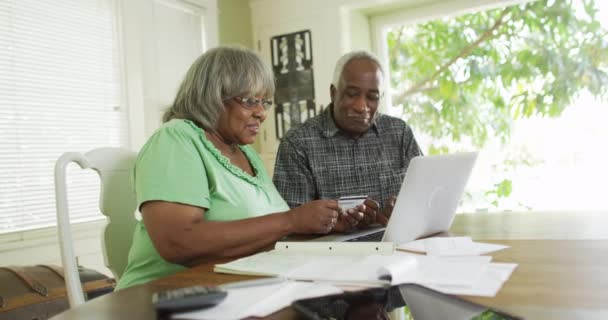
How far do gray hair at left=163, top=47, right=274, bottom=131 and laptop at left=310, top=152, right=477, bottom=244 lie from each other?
0.43 metres

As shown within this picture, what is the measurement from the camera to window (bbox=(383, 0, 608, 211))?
3.04 metres

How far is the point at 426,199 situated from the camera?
3.65 feet

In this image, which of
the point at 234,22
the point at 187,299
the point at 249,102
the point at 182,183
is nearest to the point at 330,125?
the point at 249,102

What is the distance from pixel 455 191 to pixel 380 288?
0.65 m

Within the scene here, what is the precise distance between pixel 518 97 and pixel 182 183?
109 inches

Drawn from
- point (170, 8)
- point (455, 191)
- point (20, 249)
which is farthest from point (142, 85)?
point (455, 191)

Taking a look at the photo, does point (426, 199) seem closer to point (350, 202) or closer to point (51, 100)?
point (350, 202)

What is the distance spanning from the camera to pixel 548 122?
315 centimetres

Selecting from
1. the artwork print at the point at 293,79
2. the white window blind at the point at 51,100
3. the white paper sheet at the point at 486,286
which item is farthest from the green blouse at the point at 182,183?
the artwork print at the point at 293,79

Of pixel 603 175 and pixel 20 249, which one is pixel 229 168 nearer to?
pixel 20 249

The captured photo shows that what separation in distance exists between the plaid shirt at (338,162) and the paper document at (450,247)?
91 cm

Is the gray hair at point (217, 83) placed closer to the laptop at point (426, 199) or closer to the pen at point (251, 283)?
the laptop at point (426, 199)

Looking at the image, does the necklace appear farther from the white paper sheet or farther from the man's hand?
the white paper sheet

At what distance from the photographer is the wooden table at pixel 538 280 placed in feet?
1.86
